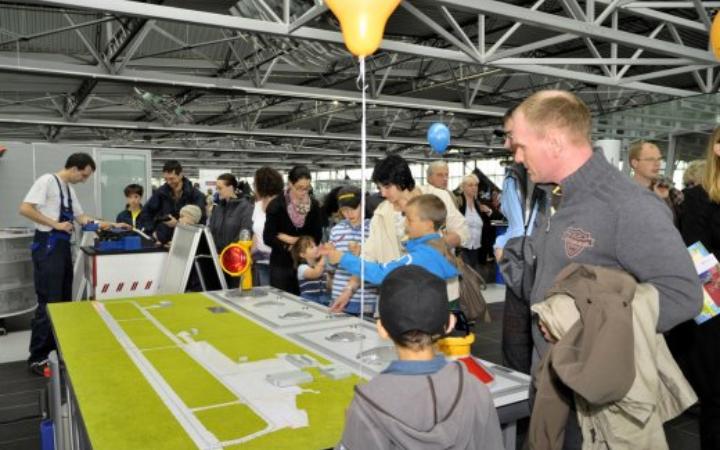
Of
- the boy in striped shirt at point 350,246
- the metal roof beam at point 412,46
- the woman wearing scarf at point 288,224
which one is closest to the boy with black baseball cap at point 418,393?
the boy in striped shirt at point 350,246

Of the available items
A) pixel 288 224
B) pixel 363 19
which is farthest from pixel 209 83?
pixel 363 19

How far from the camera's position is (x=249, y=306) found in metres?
2.80

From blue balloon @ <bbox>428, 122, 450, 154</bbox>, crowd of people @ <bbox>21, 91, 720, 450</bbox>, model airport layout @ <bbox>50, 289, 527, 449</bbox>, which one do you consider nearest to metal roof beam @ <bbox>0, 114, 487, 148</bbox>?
blue balloon @ <bbox>428, 122, 450, 154</bbox>

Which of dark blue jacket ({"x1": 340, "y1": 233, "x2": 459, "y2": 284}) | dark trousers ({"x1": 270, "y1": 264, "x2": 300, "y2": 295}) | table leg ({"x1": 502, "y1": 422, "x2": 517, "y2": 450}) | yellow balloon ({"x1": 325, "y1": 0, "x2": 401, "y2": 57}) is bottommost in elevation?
table leg ({"x1": 502, "y1": 422, "x2": 517, "y2": 450})

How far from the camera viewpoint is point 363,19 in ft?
7.01

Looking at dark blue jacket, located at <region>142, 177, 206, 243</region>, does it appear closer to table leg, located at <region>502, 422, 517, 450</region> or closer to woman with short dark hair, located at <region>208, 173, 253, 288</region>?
woman with short dark hair, located at <region>208, 173, 253, 288</region>

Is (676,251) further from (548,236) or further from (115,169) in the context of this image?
(115,169)

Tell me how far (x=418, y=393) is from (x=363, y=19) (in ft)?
5.03

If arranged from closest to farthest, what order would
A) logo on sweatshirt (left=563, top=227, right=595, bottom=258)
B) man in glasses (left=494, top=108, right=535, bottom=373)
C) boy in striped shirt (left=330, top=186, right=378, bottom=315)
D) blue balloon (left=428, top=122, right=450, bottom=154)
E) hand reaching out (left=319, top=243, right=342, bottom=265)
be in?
1. logo on sweatshirt (left=563, top=227, right=595, bottom=258)
2. man in glasses (left=494, top=108, right=535, bottom=373)
3. hand reaching out (left=319, top=243, right=342, bottom=265)
4. boy in striped shirt (left=330, top=186, right=378, bottom=315)
5. blue balloon (left=428, top=122, right=450, bottom=154)

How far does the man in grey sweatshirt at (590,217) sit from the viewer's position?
1.18 metres

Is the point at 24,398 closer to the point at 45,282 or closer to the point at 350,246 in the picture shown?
the point at 45,282

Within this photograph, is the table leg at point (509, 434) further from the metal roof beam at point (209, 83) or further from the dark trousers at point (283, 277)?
the metal roof beam at point (209, 83)

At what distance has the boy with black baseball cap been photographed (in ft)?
3.35

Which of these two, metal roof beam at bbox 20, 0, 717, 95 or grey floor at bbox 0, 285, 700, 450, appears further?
metal roof beam at bbox 20, 0, 717, 95
